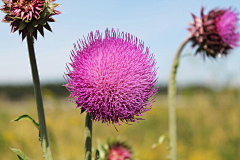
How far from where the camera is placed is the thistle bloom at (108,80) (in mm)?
2170

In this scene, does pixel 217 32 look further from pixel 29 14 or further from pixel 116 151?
pixel 29 14

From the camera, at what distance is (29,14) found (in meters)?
2.08

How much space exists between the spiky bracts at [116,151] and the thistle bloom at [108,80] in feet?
4.81

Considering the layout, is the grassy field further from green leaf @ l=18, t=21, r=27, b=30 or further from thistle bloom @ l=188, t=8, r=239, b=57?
green leaf @ l=18, t=21, r=27, b=30

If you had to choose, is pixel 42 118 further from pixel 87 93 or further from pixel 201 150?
pixel 201 150

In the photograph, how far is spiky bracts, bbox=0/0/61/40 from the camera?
2.09 m

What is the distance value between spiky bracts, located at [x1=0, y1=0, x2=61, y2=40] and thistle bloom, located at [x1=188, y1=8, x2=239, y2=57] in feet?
8.21

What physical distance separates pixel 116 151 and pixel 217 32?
8.60ft

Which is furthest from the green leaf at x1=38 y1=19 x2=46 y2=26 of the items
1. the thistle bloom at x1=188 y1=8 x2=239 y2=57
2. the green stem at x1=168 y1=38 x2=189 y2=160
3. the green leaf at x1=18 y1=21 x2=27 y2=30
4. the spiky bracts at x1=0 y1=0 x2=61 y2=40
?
the thistle bloom at x1=188 y1=8 x2=239 y2=57

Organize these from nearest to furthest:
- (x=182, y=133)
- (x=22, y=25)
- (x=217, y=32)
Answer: (x=22, y=25) → (x=217, y=32) → (x=182, y=133)

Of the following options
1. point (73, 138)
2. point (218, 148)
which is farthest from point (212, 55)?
point (73, 138)

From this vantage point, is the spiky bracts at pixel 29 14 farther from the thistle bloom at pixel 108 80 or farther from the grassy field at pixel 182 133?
the grassy field at pixel 182 133

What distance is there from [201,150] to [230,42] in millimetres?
5709

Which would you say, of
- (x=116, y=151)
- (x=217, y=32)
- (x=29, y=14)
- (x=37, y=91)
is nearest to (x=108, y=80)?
(x=37, y=91)
